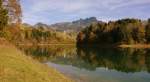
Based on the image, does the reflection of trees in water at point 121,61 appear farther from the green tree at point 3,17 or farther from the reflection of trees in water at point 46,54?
the green tree at point 3,17

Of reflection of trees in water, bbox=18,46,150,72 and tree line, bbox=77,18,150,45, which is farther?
tree line, bbox=77,18,150,45

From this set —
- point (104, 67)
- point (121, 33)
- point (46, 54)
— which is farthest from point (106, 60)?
point (121, 33)

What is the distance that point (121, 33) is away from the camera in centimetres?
15838

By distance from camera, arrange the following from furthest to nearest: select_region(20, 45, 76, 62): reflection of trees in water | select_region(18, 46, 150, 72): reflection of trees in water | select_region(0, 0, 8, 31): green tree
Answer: select_region(20, 45, 76, 62): reflection of trees in water → select_region(18, 46, 150, 72): reflection of trees in water → select_region(0, 0, 8, 31): green tree

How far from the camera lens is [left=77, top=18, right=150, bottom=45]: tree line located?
15275 cm

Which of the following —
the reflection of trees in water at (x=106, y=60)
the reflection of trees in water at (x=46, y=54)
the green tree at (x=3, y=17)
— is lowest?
the reflection of trees in water at (x=46, y=54)

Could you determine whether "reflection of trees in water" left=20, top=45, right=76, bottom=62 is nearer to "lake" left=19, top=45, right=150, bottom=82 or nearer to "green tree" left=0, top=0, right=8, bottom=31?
"lake" left=19, top=45, right=150, bottom=82

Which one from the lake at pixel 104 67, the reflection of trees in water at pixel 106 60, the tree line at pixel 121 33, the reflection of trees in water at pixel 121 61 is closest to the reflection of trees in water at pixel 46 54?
the reflection of trees in water at pixel 106 60

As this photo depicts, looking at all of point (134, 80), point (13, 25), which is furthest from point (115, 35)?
point (134, 80)

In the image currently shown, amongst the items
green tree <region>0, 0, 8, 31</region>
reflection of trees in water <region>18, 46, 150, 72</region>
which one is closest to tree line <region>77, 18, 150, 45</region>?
reflection of trees in water <region>18, 46, 150, 72</region>

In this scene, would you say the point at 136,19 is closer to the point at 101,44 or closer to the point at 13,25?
the point at 101,44

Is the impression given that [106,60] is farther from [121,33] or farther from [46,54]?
[121,33]

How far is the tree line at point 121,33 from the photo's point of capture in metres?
153

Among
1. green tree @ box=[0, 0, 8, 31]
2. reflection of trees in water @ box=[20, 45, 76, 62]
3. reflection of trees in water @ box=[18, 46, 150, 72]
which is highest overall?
green tree @ box=[0, 0, 8, 31]
